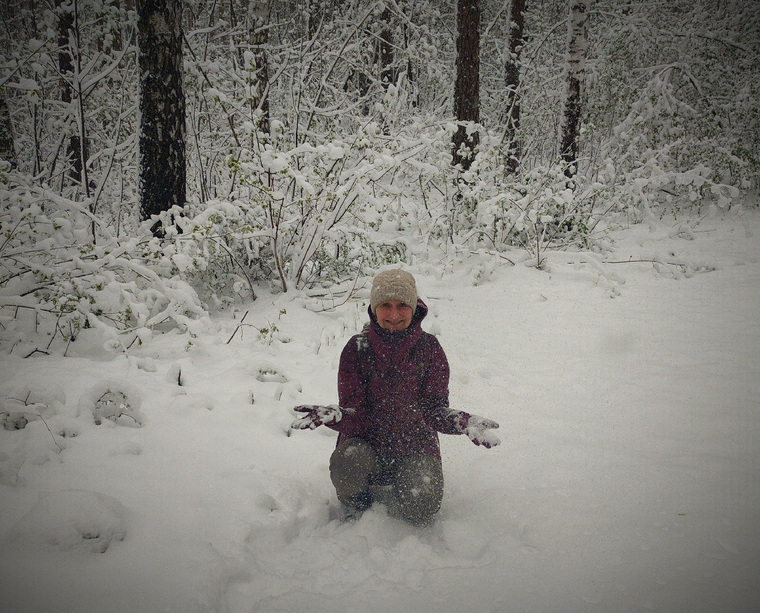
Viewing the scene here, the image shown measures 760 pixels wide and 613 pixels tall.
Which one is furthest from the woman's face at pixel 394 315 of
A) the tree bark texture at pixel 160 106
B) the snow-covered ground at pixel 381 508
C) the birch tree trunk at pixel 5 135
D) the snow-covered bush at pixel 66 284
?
the birch tree trunk at pixel 5 135

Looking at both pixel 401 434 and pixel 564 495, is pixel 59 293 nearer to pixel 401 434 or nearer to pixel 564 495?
pixel 401 434

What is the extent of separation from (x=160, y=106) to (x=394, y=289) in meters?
3.43

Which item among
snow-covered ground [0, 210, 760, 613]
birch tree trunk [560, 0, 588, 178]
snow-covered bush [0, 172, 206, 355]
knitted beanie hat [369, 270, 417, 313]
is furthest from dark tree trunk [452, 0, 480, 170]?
knitted beanie hat [369, 270, 417, 313]

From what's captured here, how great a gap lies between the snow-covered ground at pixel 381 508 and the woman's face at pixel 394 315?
827 millimetres

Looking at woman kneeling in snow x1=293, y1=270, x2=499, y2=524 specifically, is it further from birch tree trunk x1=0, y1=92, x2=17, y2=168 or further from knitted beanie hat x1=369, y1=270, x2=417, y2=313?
birch tree trunk x1=0, y1=92, x2=17, y2=168

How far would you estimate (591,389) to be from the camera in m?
3.02

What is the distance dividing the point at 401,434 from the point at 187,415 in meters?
1.25

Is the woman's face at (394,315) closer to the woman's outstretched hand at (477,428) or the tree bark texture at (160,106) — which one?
the woman's outstretched hand at (477,428)

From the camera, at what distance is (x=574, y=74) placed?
22.0ft

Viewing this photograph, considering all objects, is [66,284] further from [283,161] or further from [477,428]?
[477,428]

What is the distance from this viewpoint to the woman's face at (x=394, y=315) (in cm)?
192

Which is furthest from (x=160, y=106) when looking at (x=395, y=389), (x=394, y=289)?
(x=395, y=389)

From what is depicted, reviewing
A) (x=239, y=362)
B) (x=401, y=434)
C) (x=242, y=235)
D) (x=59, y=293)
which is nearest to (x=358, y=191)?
(x=242, y=235)

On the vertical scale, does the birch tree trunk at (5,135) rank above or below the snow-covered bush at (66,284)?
above
